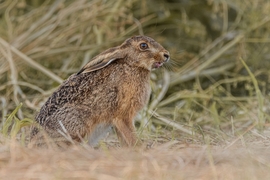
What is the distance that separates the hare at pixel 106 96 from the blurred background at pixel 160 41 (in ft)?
5.01

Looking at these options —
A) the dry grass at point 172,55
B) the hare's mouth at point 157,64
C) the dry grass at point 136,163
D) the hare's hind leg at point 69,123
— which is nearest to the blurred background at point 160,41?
the dry grass at point 172,55

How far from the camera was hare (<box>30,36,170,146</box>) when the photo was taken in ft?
14.7

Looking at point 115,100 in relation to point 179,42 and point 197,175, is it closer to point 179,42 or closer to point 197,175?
point 197,175

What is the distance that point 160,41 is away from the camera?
24.6 ft

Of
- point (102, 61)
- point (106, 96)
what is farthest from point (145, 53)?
point (106, 96)

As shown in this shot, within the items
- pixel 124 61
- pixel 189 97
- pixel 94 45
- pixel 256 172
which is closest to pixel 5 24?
pixel 94 45

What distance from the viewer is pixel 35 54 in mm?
7082

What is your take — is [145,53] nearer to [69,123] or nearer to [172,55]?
[69,123]

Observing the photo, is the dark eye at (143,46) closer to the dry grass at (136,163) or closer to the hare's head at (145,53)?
the hare's head at (145,53)

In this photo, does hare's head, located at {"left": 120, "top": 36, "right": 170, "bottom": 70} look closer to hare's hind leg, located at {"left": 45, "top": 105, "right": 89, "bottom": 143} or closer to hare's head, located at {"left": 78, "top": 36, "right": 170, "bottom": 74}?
hare's head, located at {"left": 78, "top": 36, "right": 170, "bottom": 74}

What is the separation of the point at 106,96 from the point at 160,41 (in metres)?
2.98

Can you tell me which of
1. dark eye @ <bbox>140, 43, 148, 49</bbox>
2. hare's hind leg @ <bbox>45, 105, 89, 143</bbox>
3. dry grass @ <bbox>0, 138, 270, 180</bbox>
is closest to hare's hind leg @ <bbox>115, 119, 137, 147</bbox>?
hare's hind leg @ <bbox>45, 105, 89, 143</bbox>

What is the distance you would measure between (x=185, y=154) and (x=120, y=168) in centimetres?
49

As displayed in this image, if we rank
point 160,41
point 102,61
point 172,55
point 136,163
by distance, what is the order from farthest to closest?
point 160,41 → point 172,55 → point 102,61 → point 136,163
